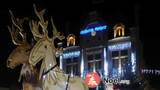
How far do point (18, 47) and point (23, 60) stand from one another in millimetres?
175

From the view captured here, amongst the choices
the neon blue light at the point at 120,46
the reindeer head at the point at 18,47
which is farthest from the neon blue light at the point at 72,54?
the reindeer head at the point at 18,47

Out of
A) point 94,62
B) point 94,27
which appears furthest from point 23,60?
point 94,27

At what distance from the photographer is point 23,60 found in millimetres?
3932

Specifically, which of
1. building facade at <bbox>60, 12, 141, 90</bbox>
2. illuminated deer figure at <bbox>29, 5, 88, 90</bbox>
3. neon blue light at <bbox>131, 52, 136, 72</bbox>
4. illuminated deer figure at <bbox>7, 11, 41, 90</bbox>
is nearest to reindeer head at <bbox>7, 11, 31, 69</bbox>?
illuminated deer figure at <bbox>7, 11, 41, 90</bbox>

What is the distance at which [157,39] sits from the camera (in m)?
9.31

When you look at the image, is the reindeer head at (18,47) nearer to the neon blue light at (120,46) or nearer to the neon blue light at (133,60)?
the neon blue light at (133,60)

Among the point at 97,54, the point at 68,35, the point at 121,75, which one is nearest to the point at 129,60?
the point at 121,75

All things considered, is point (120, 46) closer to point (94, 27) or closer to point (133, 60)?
point (133, 60)

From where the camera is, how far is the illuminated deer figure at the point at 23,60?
3.90 meters

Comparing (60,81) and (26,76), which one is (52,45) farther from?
(26,76)

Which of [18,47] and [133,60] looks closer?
[18,47]

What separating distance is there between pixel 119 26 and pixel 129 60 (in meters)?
1.37

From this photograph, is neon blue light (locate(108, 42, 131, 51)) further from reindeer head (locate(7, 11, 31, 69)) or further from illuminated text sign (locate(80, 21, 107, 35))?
reindeer head (locate(7, 11, 31, 69))

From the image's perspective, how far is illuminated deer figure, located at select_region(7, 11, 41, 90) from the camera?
3.90 metres
